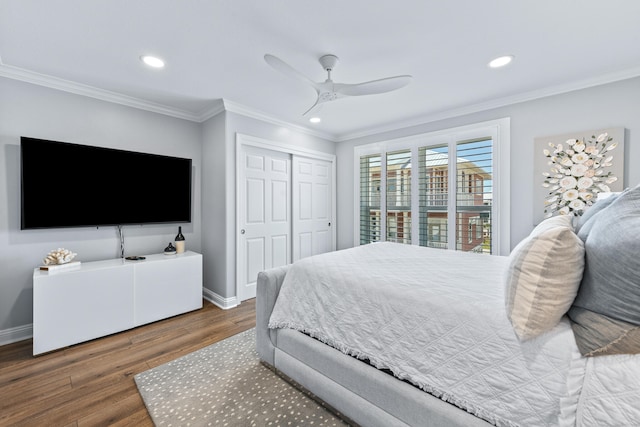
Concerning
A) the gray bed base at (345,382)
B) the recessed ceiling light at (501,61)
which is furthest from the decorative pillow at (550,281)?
the recessed ceiling light at (501,61)

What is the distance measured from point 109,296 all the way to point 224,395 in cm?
163

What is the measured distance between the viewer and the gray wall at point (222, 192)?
10.6 feet

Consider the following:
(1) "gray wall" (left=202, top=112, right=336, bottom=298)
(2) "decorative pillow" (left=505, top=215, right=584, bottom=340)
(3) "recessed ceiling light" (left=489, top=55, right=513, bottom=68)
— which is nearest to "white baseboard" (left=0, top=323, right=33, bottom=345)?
(1) "gray wall" (left=202, top=112, right=336, bottom=298)

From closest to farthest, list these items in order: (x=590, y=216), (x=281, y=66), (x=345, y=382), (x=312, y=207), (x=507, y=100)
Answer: (x=590, y=216) → (x=345, y=382) → (x=281, y=66) → (x=507, y=100) → (x=312, y=207)

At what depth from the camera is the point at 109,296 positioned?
2549mm

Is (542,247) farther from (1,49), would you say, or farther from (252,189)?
(1,49)

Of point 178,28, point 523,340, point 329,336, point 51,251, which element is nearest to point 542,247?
point 523,340

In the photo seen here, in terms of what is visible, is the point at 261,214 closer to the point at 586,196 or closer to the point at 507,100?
the point at 507,100

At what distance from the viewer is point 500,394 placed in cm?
102

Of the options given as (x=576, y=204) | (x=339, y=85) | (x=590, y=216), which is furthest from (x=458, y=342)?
(x=576, y=204)

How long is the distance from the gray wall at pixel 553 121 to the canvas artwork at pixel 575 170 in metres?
0.07

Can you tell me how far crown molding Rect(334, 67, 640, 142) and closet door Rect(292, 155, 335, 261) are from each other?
2.97 ft

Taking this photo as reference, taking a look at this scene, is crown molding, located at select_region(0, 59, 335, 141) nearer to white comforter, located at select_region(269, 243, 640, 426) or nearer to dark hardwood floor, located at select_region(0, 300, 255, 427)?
white comforter, located at select_region(269, 243, 640, 426)

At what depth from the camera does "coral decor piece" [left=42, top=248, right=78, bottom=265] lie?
2.41 meters
